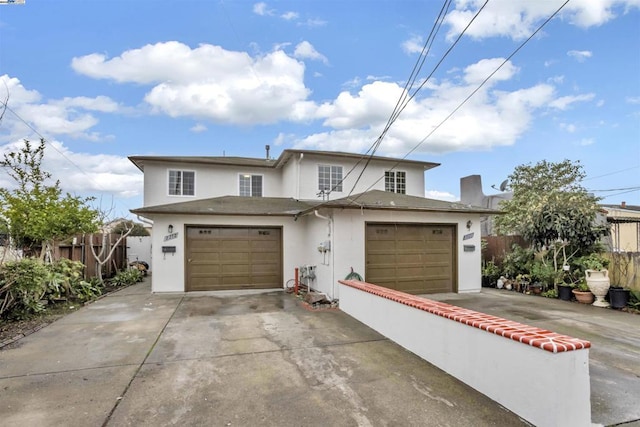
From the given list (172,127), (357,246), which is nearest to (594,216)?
(357,246)

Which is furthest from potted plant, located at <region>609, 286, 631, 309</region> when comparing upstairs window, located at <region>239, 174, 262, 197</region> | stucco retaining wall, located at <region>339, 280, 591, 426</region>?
upstairs window, located at <region>239, 174, 262, 197</region>

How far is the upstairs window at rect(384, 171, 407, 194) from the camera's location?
14094 mm

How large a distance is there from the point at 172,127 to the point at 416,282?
38.7 ft

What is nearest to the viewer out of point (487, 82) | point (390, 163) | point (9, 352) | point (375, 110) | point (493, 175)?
point (9, 352)

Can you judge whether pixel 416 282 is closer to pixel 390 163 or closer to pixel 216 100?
pixel 390 163

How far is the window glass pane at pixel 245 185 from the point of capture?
46.0 feet

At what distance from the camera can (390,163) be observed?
1408 cm

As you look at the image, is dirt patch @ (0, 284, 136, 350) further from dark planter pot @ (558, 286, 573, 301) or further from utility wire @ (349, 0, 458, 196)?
dark planter pot @ (558, 286, 573, 301)

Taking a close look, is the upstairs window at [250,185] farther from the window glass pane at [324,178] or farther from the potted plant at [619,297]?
the potted plant at [619,297]

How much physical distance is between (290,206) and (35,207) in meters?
6.83

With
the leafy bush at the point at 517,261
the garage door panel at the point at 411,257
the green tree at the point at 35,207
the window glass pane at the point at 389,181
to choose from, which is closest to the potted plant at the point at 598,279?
the leafy bush at the point at 517,261

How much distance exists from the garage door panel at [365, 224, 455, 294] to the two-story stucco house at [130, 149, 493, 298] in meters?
0.03

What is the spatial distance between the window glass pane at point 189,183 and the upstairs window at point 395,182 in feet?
25.9

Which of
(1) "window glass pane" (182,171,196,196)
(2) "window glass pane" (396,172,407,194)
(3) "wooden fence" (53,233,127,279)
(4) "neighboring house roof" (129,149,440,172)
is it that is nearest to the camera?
(3) "wooden fence" (53,233,127,279)
